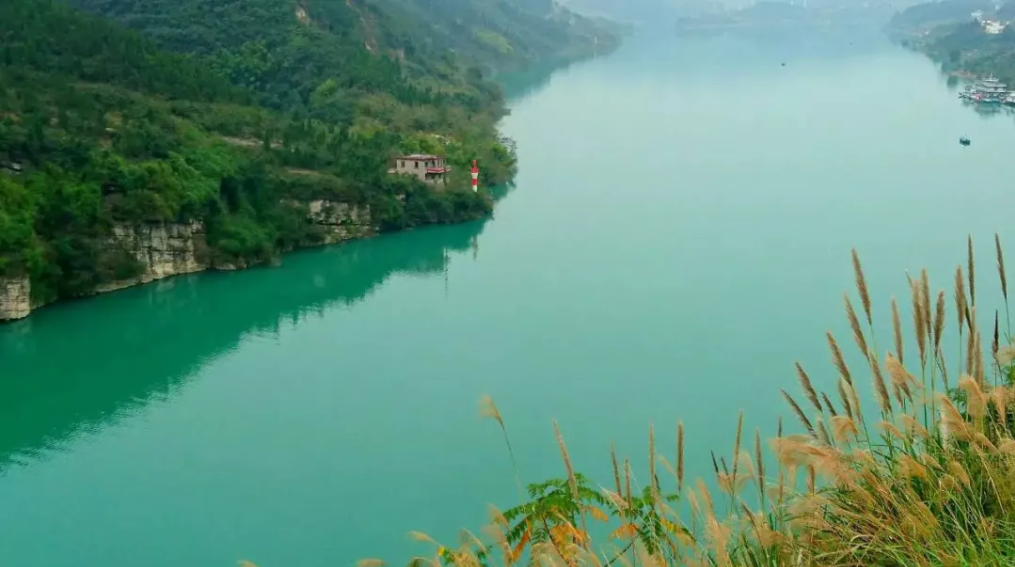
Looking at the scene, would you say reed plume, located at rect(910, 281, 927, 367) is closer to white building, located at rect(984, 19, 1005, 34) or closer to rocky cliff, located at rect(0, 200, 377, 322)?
rocky cliff, located at rect(0, 200, 377, 322)

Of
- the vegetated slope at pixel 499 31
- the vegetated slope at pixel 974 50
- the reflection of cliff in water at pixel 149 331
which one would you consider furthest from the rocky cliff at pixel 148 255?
the vegetated slope at pixel 974 50

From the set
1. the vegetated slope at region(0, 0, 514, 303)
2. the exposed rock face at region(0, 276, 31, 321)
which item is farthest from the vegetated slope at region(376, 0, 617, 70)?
the exposed rock face at region(0, 276, 31, 321)

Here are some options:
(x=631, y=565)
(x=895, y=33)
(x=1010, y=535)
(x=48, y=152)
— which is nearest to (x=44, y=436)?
(x=48, y=152)

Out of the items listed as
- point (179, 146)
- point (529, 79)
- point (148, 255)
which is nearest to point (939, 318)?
point (148, 255)

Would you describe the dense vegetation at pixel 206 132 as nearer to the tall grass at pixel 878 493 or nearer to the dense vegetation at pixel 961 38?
the tall grass at pixel 878 493

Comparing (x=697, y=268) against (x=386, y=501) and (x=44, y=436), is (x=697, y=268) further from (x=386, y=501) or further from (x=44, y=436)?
(x=44, y=436)
